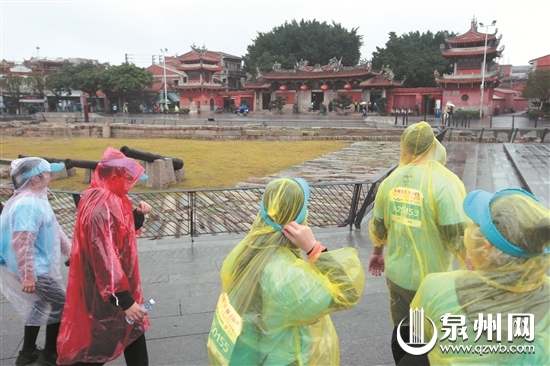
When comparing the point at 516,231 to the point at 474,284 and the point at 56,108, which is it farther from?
the point at 56,108

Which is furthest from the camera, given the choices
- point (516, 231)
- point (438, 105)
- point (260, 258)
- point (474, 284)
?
point (438, 105)

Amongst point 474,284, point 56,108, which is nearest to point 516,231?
point 474,284

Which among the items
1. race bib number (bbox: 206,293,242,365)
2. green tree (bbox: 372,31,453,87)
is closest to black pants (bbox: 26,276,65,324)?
race bib number (bbox: 206,293,242,365)

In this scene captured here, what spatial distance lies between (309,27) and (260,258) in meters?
55.6

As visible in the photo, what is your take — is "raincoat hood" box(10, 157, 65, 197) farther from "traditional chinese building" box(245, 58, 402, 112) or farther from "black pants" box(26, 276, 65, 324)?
"traditional chinese building" box(245, 58, 402, 112)

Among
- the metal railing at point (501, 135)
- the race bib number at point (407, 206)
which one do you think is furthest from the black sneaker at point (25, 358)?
the metal railing at point (501, 135)

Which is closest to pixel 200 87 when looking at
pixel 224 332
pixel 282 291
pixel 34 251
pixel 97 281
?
pixel 34 251

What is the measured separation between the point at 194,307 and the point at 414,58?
44313 mm

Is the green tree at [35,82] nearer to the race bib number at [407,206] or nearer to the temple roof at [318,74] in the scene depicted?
the temple roof at [318,74]

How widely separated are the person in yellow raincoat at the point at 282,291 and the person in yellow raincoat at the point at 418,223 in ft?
3.00

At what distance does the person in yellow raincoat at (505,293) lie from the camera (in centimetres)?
142

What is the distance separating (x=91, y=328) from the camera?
2518mm

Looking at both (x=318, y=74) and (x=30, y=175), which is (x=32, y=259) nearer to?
(x=30, y=175)

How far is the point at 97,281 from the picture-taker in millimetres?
2418
